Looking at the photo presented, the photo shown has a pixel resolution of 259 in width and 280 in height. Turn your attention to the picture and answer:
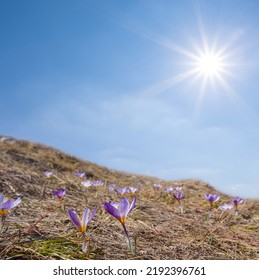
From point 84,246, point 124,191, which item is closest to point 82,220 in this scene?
point 84,246

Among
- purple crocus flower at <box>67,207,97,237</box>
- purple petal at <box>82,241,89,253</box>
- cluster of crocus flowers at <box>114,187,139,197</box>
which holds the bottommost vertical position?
purple petal at <box>82,241,89,253</box>

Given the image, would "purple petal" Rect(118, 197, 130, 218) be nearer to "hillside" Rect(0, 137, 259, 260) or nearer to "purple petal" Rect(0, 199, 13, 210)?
"hillside" Rect(0, 137, 259, 260)

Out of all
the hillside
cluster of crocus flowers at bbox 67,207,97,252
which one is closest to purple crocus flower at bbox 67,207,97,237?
cluster of crocus flowers at bbox 67,207,97,252

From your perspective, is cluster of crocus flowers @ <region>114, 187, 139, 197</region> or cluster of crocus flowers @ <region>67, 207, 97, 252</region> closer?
cluster of crocus flowers @ <region>67, 207, 97, 252</region>

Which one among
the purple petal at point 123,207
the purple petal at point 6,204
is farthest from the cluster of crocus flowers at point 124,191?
the purple petal at point 123,207

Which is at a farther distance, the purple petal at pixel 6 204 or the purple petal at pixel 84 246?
the purple petal at pixel 6 204

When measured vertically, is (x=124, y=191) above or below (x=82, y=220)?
above

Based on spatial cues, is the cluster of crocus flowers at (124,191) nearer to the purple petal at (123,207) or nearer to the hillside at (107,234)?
the hillside at (107,234)

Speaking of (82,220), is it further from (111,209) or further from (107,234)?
(107,234)

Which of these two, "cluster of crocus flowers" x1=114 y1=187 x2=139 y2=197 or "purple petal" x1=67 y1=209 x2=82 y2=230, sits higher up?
"cluster of crocus flowers" x1=114 y1=187 x2=139 y2=197
